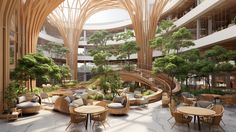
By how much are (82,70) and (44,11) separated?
68.2 ft

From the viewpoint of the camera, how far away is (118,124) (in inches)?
278

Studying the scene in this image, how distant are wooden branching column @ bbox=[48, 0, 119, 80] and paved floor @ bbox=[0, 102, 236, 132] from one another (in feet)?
54.1

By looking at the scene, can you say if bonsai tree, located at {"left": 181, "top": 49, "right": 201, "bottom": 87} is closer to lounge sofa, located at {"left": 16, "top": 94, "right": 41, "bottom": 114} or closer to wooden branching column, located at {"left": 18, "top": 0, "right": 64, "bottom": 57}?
lounge sofa, located at {"left": 16, "top": 94, "right": 41, "bottom": 114}

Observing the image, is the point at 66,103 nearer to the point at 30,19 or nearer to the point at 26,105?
the point at 26,105

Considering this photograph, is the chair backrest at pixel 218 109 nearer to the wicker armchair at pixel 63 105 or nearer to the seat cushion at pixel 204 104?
the seat cushion at pixel 204 104

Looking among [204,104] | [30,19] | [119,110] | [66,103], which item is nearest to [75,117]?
[66,103]

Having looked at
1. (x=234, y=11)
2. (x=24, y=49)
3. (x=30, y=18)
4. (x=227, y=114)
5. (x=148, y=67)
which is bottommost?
(x=227, y=114)

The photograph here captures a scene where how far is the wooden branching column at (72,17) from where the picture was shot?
76.1 ft

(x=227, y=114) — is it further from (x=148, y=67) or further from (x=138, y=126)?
(x=148, y=67)

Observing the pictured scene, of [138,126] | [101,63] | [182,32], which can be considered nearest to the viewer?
[138,126]

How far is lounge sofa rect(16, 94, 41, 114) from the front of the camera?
8.15 m

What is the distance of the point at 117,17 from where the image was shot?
39.2 m

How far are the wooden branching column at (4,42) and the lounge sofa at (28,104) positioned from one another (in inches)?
29.8

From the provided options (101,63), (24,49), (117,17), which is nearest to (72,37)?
(101,63)
